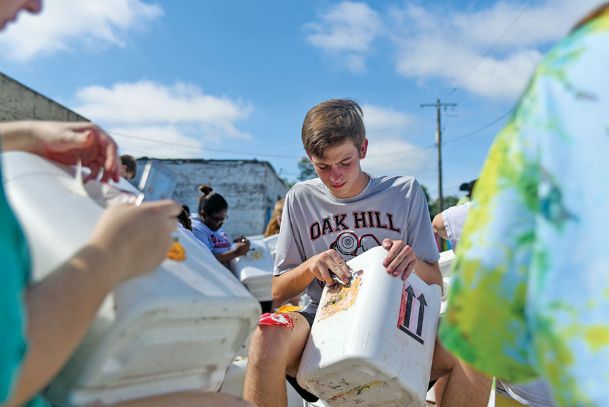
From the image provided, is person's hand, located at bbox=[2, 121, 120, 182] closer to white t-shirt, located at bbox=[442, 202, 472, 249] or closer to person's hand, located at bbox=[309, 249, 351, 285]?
person's hand, located at bbox=[309, 249, 351, 285]

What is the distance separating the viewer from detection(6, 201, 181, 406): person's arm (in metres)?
0.75

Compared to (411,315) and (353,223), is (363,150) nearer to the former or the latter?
(353,223)

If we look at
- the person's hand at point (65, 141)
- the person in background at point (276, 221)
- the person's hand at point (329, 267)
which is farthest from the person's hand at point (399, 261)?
the person in background at point (276, 221)

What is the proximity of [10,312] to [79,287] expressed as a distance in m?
0.12

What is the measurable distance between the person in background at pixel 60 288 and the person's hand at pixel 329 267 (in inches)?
37.5

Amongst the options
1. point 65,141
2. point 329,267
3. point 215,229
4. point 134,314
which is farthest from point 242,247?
point 134,314

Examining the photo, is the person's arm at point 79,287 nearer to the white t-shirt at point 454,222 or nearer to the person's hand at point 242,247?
the white t-shirt at point 454,222

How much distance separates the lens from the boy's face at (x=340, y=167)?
2271 mm

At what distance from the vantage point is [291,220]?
2.41 metres

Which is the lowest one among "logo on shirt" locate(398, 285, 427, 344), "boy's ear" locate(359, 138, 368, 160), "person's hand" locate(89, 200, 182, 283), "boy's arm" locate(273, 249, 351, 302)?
"logo on shirt" locate(398, 285, 427, 344)

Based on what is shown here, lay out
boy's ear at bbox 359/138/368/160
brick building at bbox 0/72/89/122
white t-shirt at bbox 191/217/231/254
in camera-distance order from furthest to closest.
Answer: brick building at bbox 0/72/89/122 → white t-shirt at bbox 191/217/231/254 → boy's ear at bbox 359/138/368/160

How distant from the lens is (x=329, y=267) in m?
2.01

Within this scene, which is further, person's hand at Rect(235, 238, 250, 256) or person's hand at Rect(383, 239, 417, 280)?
person's hand at Rect(235, 238, 250, 256)

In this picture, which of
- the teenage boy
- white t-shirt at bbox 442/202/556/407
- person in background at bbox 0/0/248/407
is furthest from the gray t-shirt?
person in background at bbox 0/0/248/407
